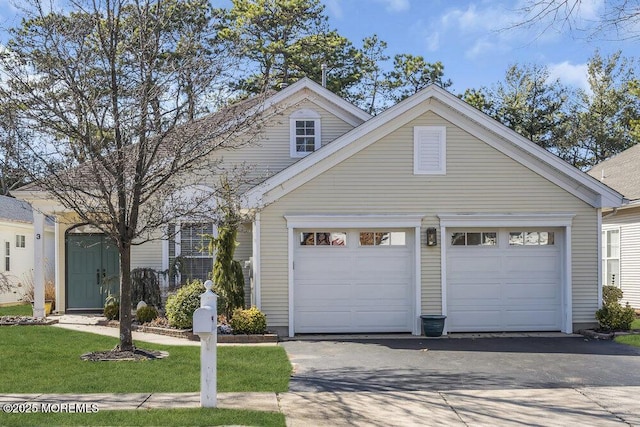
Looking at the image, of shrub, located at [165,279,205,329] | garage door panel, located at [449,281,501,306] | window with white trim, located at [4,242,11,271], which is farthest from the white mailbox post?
window with white trim, located at [4,242,11,271]

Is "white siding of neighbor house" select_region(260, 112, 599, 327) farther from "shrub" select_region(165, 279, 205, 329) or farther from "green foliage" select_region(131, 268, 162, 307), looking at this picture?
"green foliage" select_region(131, 268, 162, 307)

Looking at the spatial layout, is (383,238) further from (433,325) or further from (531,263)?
(531,263)

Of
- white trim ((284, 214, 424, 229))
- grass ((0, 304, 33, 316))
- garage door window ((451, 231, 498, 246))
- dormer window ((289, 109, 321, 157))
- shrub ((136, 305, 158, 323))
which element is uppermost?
dormer window ((289, 109, 321, 157))

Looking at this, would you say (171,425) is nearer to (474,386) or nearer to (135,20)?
(474,386)

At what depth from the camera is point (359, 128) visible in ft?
47.0

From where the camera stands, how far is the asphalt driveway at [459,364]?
941cm

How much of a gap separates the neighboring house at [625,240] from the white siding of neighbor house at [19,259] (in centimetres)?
1826

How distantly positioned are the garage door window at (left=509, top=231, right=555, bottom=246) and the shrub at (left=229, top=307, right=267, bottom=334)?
584 centimetres

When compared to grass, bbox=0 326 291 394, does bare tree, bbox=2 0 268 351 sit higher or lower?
higher

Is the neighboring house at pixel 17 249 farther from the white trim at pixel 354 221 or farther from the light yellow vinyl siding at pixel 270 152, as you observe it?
the white trim at pixel 354 221

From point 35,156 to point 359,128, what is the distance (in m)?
6.67

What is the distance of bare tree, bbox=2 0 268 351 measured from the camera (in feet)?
34.3

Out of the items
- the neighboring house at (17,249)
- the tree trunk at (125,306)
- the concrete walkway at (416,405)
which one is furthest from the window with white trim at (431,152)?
the neighboring house at (17,249)

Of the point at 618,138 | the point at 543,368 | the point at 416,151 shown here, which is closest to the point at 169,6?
the point at 416,151
